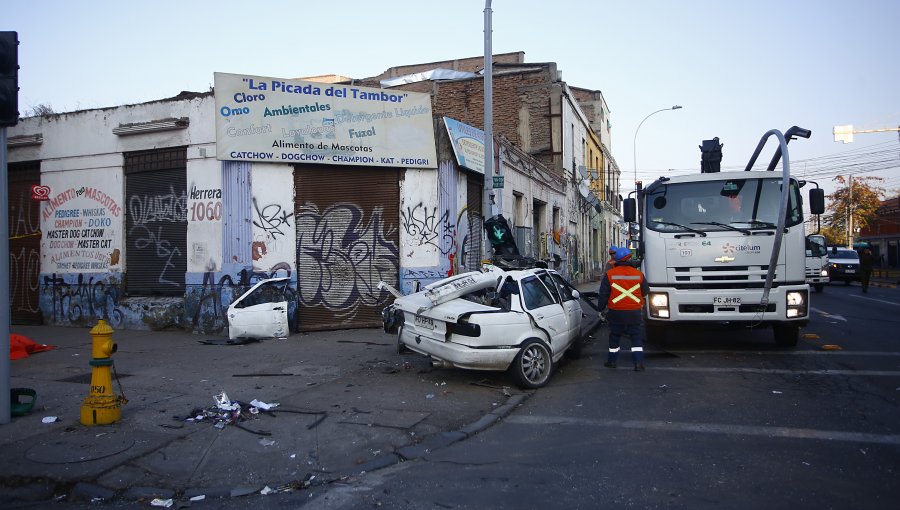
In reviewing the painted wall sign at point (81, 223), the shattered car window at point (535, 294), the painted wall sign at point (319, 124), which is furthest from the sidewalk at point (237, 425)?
the painted wall sign at point (319, 124)

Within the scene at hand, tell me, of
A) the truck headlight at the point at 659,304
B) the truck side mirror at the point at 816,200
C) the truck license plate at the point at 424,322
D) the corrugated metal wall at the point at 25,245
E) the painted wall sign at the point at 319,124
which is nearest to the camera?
the truck license plate at the point at 424,322

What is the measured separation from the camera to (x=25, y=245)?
15398 mm

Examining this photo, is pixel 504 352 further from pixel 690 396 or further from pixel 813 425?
pixel 813 425

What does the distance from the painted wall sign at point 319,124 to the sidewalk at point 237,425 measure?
483cm

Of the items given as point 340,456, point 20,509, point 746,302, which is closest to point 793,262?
point 746,302

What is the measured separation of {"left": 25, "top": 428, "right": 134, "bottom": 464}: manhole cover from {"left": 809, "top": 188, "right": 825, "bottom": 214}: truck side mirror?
9.80 metres

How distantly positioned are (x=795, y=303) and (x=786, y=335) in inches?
38.3

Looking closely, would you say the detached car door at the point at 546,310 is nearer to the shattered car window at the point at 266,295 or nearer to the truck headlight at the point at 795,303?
the truck headlight at the point at 795,303

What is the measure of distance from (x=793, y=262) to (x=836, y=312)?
26.7 ft

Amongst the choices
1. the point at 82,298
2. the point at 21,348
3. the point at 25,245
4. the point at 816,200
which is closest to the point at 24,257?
the point at 25,245

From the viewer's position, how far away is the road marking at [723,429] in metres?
5.35

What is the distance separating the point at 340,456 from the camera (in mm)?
5297

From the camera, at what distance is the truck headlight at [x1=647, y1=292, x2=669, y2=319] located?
376 inches

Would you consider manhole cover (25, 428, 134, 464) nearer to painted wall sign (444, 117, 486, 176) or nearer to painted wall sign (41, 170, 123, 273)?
painted wall sign (41, 170, 123, 273)
